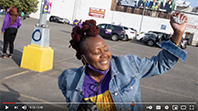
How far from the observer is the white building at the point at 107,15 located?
37500 millimetres

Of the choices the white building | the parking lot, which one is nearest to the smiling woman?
the parking lot

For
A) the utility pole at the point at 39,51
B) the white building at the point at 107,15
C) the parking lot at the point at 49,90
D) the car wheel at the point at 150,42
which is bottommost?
the parking lot at the point at 49,90

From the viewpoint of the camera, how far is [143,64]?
1.79 m

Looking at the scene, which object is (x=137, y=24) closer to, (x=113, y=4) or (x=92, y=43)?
(x=113, y=4)

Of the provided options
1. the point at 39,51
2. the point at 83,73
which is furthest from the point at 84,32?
the point at 39,51

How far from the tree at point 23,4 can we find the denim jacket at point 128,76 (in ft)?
142

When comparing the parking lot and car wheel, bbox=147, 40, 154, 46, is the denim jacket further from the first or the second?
car wheel, bbox=147, 40, 154, 46

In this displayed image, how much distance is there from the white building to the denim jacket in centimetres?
3611

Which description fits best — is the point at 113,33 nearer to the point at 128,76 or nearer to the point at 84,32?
the point at 84,32

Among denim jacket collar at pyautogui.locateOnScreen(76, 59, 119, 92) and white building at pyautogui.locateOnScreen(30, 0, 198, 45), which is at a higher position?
white building at pyautogui.locateOnScreen(30, 0, 198, 45)

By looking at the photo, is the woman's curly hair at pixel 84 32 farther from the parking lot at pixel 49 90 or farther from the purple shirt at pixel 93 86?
the parking lot at pixel 49 90

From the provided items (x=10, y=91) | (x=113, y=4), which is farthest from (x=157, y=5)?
(x=10, y=91)

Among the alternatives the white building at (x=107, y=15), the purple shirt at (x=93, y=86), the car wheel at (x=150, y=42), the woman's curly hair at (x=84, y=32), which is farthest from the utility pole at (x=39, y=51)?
the white building at (x=107, y=15)

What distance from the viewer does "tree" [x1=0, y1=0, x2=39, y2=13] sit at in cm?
4088
